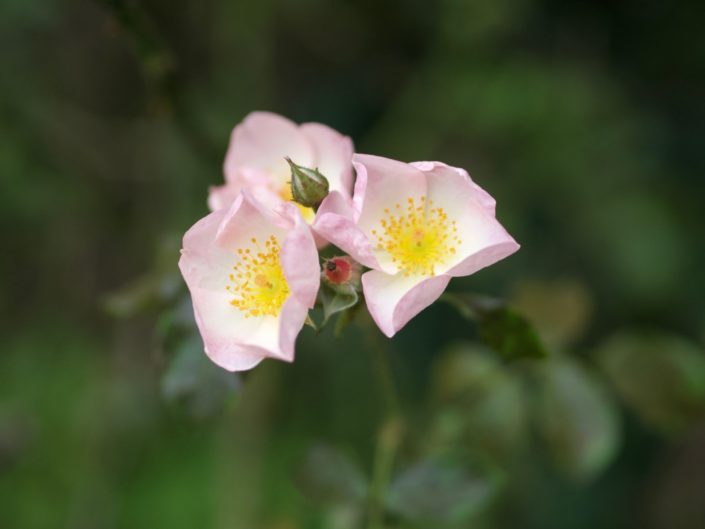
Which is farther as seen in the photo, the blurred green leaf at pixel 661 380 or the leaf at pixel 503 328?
the blurred green leaf at pixel 661 380

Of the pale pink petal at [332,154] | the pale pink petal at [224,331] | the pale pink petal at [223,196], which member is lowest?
the pale pink petal at [224,331]

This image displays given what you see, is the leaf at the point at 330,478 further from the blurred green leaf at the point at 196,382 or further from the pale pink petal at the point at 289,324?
the pale pink petal at the point at 289,324

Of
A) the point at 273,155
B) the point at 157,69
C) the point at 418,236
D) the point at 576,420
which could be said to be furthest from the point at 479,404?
the point at 157,69

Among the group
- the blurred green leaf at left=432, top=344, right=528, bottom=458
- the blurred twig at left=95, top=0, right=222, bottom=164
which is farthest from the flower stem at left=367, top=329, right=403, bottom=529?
the blurred twig at left=95, top=0, right=222, bottom=164

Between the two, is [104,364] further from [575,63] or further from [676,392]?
[676,392]

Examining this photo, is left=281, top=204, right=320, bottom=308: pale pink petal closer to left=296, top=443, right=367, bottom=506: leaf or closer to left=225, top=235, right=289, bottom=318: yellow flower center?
left=225, top=235, right=289, bottom=318: yellow flower center

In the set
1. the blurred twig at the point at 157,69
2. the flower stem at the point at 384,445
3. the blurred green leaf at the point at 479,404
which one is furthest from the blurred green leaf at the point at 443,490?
the blurred twig at the point at 157,69

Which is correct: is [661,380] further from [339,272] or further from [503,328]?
[339,272]
